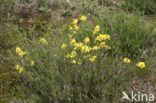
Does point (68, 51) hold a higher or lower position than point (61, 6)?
lower

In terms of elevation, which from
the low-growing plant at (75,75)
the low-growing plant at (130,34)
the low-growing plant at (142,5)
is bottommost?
the low-growing plant at (75,75)

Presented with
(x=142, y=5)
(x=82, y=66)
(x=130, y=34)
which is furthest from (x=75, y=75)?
(x=142, y=5)

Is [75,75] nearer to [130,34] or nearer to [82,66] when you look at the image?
[82,66]

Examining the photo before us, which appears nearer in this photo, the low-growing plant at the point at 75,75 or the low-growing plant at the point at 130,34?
the low-growing plant at the point at 75,75

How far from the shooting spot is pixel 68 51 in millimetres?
2494

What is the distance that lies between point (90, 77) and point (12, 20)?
2001 millimetres

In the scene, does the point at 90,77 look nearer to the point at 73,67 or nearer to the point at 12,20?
the point at 73,67

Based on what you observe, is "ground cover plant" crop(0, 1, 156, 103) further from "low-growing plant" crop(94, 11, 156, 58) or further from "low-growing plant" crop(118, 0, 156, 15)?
"low-growing plant" crop(118, 0, 156, 15)

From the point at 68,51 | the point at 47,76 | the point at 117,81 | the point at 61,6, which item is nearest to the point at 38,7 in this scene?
the point at 61,6

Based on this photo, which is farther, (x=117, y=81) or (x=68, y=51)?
(x=68, y=51)

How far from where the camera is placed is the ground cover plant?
204cm

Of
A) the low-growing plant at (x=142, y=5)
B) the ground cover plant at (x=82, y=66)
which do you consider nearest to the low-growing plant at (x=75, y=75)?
the ground cover plant at (x=82, y=66)

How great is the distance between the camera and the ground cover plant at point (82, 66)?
2.04 metres

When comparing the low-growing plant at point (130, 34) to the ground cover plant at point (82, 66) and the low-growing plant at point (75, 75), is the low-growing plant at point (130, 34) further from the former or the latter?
the low-growing plant at point (75, 75)
